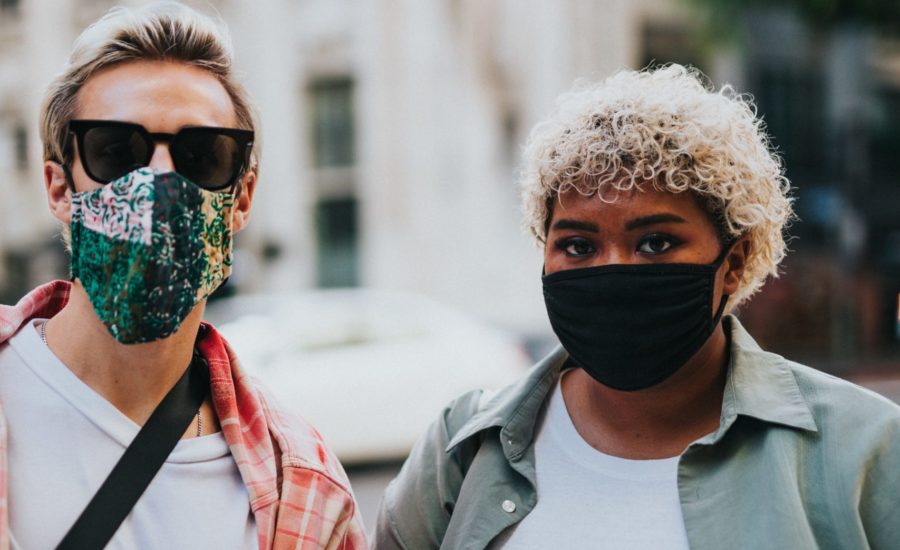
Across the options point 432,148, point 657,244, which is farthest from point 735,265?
point 432,148

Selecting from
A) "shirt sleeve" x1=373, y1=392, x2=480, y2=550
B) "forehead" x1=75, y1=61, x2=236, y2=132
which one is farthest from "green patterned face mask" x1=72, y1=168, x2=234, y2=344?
"shirt sleeve" x1=373, y1=392, x2=480, y2=550

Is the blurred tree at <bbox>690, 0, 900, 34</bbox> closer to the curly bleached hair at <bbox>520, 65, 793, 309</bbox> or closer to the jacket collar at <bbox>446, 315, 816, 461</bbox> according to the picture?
the curly bleached hair at <bbox>520, 65, 793, 309</bbox>

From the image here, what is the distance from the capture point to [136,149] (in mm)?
2074

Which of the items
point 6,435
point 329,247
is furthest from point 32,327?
point 329,247

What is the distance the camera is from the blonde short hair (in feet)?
7.01

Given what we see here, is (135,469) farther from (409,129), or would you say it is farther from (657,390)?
(409,129)

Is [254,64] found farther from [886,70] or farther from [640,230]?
[640,230]

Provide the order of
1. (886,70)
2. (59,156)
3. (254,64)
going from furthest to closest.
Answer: (886,70)
(254,64)
(59,156)

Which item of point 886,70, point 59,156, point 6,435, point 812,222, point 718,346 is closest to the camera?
point 6,435

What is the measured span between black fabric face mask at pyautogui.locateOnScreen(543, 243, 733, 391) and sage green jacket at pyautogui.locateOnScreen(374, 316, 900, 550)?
0.49ft

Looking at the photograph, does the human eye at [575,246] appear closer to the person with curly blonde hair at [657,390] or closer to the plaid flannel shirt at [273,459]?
the person with curly blonde hair at [657,390]

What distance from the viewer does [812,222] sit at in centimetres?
1908

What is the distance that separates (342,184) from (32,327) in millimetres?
15512

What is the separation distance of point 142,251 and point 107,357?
27 centimetres
